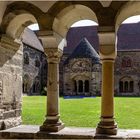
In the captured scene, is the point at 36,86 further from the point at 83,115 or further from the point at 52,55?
the point at 52,55

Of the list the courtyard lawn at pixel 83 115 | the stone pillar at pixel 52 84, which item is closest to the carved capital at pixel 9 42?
the stone pillar at pixel 52 84

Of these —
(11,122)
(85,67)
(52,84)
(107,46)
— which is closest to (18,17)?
(52,84)

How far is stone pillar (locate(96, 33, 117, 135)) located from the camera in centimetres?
546

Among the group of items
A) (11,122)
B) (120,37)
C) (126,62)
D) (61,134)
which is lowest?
(61,134)

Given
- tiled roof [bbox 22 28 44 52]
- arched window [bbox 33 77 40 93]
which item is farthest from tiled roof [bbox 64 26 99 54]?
arched window [bbox 33 77 40 93]

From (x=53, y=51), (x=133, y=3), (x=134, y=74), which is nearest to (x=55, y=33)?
(x=53, y=51)

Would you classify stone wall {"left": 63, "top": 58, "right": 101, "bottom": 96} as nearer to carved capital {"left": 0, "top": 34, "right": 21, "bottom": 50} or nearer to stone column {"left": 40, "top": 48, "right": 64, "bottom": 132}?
carved capital {"left": 0, "top": 34, "right": 21, "bottom": 50}

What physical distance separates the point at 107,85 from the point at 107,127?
0.71 meters

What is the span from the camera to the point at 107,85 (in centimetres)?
559

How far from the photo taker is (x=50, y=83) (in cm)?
593

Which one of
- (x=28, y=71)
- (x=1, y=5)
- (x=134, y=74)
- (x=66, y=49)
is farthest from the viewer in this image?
(x=66, y=49)

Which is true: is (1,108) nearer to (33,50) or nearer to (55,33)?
(55,33)

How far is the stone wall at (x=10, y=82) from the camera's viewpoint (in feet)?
20.0

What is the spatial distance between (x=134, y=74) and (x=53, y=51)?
108 ft
